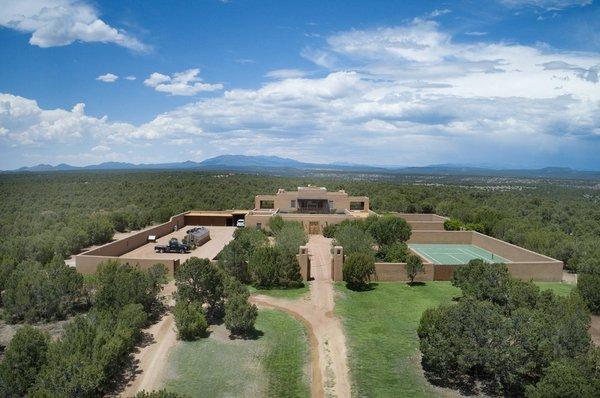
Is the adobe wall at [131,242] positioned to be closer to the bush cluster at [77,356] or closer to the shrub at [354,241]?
the bush cluster at [77,356]

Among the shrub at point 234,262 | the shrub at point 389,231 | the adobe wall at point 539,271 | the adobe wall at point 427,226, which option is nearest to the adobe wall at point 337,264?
the shrub at point 234,262

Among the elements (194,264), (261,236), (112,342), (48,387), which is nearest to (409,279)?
(261,236)

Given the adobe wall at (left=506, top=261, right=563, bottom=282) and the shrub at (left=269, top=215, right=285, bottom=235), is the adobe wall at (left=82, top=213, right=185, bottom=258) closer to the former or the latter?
the shrub at (left=269, top=215, right=285, bottom=235)

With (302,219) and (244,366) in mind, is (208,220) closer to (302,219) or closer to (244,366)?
(302,219)

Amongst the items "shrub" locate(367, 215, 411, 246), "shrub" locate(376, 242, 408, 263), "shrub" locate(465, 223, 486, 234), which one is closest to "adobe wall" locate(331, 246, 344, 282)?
"shrub" locate(376, 242, 408, 263)

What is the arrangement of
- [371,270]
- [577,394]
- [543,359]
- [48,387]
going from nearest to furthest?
[577,394] → [48,387] → [543,359] → [371,270]

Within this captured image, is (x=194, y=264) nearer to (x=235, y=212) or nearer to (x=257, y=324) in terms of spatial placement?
(x=257, y=324)

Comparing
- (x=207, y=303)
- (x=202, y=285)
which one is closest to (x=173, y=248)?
(x=207, y=303)
